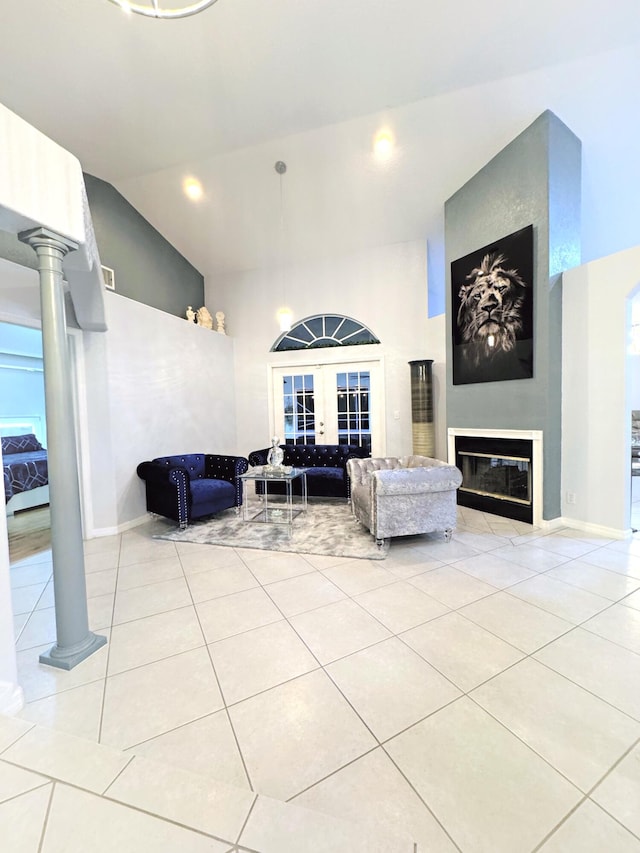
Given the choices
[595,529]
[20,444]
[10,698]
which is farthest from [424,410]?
[20,444]

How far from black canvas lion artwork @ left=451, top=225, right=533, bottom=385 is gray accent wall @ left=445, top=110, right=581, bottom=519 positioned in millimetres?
86

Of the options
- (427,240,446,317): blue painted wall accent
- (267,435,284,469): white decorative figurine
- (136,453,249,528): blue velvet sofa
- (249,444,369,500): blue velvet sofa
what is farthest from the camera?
(427,240,446,317): blue painted wall accent

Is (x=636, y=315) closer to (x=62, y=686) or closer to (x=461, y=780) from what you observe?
(x=461, y=780)

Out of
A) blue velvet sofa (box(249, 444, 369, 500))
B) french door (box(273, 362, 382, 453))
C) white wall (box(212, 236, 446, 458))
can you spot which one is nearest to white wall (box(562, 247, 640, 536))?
white wall (box(212, 236, 446, 458))

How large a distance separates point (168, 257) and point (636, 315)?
9.12 m

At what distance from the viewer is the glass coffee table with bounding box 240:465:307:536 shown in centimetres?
414

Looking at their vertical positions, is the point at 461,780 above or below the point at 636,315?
below

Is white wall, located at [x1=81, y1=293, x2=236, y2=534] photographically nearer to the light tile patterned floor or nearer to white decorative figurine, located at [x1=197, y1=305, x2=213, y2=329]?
white decorative figurine, located at [x1=197, y1=305, x2=213, y2=329]

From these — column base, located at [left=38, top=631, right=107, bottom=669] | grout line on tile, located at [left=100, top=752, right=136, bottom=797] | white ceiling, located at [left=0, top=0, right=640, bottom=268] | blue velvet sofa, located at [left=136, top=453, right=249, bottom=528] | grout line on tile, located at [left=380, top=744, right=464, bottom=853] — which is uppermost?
white ceiling, located at [left=0, top=0, right=640, bottom=268]

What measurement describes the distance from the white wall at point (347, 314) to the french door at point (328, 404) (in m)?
0.20

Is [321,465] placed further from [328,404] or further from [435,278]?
[435,278]

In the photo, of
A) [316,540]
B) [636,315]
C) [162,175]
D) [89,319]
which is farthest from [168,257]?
[636,315]

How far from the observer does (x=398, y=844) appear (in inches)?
39.6

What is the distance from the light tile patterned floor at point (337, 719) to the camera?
106 centimetres
